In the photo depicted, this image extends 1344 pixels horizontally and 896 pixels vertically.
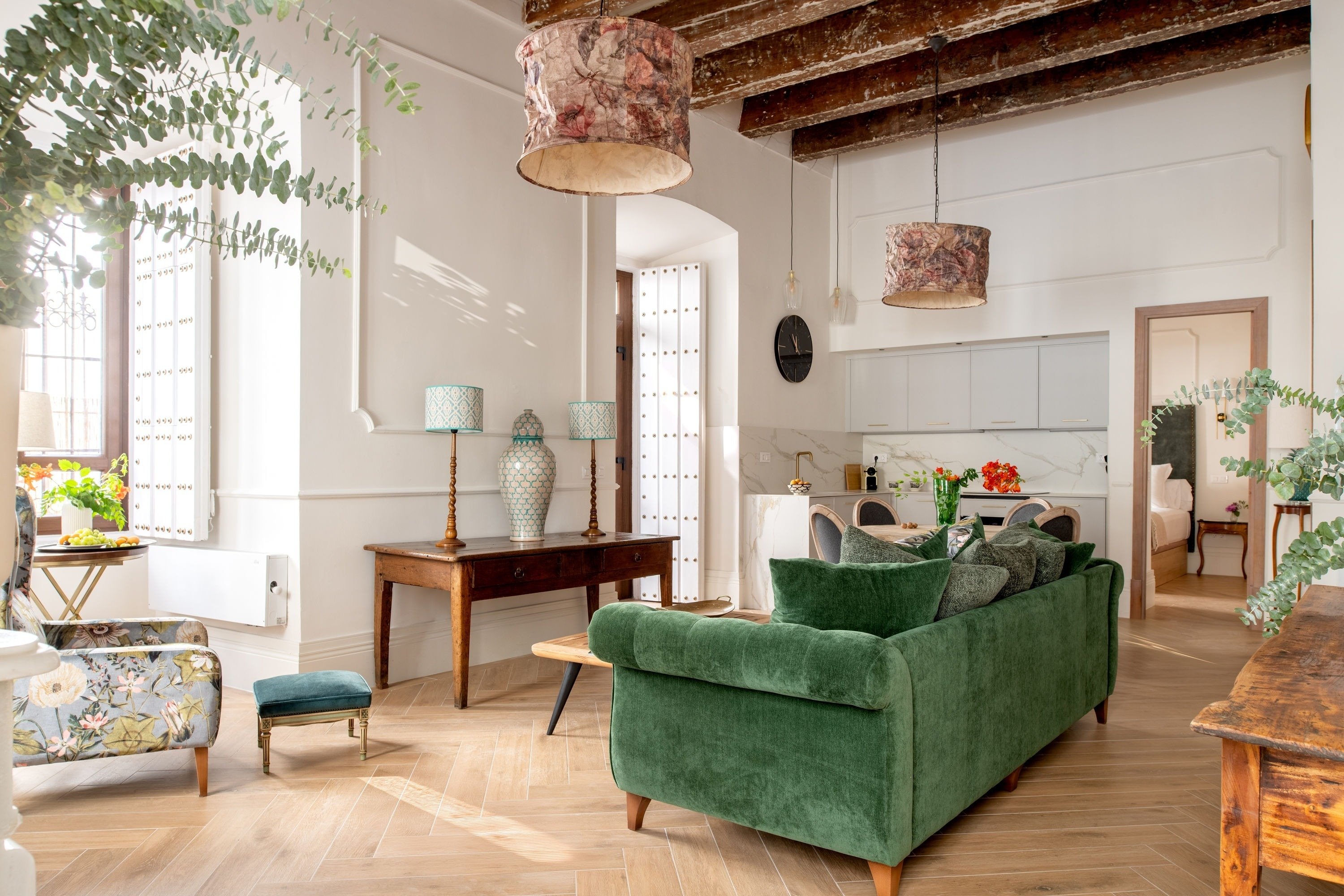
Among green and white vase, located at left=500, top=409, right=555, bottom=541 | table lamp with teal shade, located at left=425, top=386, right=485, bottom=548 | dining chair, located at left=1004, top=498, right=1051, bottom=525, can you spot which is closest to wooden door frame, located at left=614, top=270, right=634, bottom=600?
green and white vase, located at left=500, top=409, right=555, bottom=541

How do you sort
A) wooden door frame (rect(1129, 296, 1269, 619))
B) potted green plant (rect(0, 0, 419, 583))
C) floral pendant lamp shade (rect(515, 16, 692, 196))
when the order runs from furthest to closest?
wooden door frame (rect(1129, 296, 1269, 619)) < floral pendant lamp shade (rect(515, 16, 692, 196)) < potted green plant (rect(0, 0, 419, 583))

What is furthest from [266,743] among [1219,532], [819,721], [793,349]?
[1219,532]

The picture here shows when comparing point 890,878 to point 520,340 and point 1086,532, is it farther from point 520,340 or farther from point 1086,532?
point 1086,532

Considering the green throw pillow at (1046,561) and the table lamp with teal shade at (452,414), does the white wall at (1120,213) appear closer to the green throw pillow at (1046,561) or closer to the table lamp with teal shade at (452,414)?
the green throw pillow at (1046,561)

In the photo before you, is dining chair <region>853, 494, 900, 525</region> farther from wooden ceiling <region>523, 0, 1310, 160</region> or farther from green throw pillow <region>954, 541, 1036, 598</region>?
green throw pillow <region>954, 541, 1036, 598</region>

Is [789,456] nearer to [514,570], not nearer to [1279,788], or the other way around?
[514,570]

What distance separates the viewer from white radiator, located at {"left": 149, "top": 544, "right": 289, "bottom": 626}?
4.30 metres

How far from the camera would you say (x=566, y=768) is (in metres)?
3.41

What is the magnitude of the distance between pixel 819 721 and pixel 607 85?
1841mm

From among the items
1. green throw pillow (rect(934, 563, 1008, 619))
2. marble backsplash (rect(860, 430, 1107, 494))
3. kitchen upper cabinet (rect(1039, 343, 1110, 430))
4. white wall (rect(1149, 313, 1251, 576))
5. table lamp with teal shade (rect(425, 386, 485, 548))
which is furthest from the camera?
Answer: white wall (rect(1149, 313, 1251, 576))

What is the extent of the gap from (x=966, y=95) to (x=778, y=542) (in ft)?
12.3

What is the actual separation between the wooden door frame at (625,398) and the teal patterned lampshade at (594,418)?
246 centimetres

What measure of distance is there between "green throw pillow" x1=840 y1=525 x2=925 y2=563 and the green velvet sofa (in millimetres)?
260

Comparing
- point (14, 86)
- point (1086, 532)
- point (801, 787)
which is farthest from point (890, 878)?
point (1086, 532)
